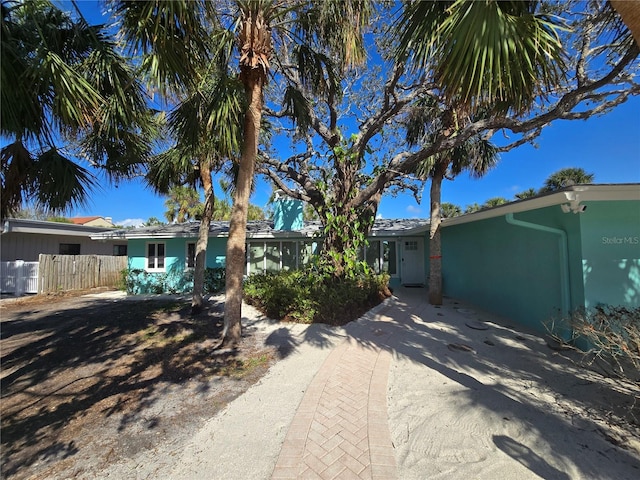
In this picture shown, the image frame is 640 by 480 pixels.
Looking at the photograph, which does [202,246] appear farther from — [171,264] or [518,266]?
[518,266]

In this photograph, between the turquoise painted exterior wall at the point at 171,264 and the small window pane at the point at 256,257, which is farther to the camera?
A: the small window pane at the point at 256,257

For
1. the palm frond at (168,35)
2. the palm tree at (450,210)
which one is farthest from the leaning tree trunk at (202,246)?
the palm tree at (450,210)

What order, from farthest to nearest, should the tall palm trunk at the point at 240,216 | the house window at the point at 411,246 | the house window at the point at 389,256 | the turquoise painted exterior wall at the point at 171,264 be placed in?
1. the house window at the point at 411,246
2. the house window at the point at 389,256
3. the turquoise painted exterior wall at the point at 171,264
4. the tall palm trunk at the point at 240,216

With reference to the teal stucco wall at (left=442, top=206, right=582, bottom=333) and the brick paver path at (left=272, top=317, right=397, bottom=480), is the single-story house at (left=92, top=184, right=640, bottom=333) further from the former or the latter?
the brick paver path at (left=272, top=317, right=397, bottom=480)

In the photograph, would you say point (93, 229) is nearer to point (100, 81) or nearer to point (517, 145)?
point (100, 81)

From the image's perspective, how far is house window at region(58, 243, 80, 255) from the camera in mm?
17812

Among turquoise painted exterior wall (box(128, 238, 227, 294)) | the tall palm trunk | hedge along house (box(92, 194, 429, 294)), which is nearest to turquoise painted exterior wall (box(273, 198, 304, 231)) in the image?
hedge along house (box(92, 194, 429, 294))

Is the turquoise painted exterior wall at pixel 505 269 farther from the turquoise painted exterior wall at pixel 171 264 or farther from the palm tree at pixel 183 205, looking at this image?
the palm tree at pixel 183 205

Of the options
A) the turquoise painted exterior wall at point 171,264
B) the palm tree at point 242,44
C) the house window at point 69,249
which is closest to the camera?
the palm tree at point 242,44

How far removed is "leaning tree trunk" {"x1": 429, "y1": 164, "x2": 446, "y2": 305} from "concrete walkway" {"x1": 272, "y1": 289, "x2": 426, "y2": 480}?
4.78 metres

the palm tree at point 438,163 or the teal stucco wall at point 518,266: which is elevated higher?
the palm tree at point 438,163

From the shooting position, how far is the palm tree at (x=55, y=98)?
10.4 ft

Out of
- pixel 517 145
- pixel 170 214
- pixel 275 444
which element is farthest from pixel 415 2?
pixel 170 214

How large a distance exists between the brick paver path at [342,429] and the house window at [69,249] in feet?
67.7
